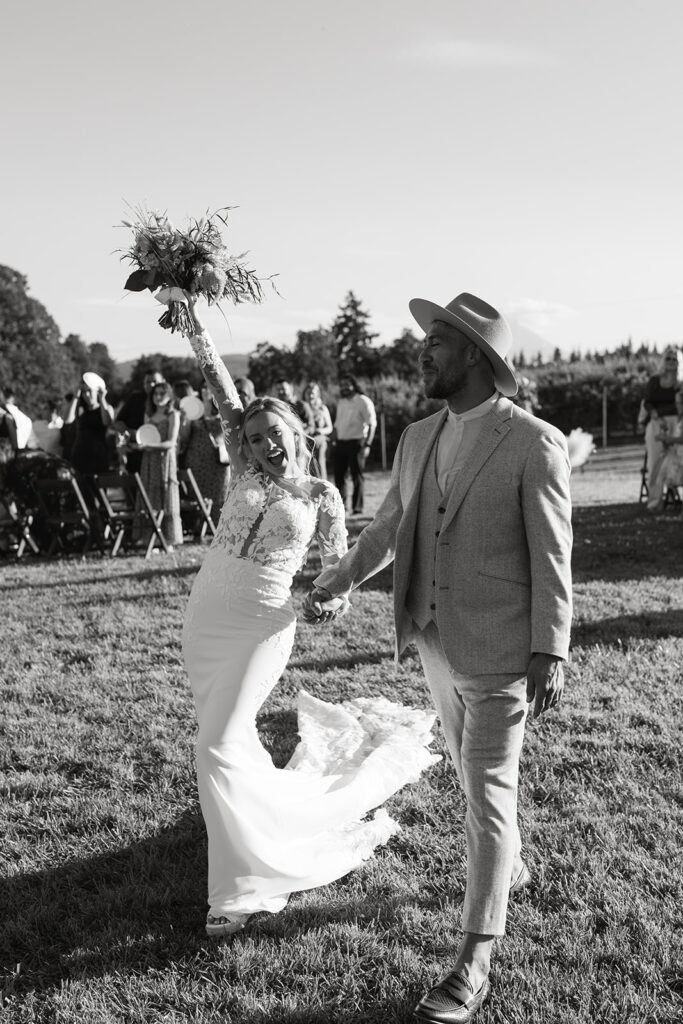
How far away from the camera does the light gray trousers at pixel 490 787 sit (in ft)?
9.68

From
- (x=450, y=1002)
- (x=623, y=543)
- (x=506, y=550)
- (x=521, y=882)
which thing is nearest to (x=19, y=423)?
(x=623, y=543)

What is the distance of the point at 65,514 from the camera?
39.3 ft

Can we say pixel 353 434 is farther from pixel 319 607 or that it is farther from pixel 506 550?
pixel 506 550

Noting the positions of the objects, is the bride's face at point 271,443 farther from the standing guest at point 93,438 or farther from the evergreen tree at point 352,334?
the evergreen tree at point 352,334

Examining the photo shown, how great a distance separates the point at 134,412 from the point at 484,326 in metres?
10.1

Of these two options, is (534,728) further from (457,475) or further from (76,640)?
(76,640)

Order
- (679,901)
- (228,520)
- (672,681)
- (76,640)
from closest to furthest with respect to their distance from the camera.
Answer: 1. (679,901)
2. (228,520)
3. (672,681)
4. (76,640)

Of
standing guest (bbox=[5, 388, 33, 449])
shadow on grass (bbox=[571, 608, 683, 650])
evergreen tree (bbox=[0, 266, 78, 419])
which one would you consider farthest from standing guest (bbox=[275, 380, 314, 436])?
evergreen tree (bbox=[0, 266, 78, 419])

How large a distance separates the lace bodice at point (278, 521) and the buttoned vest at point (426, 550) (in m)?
0.78

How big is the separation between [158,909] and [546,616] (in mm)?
1989

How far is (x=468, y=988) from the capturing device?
284 cm

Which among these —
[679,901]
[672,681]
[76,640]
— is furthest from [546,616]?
[76,640]

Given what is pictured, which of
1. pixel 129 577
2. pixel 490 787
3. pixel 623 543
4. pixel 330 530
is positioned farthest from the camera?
pixel 623 543

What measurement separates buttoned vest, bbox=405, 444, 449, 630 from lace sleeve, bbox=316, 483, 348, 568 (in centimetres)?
77
